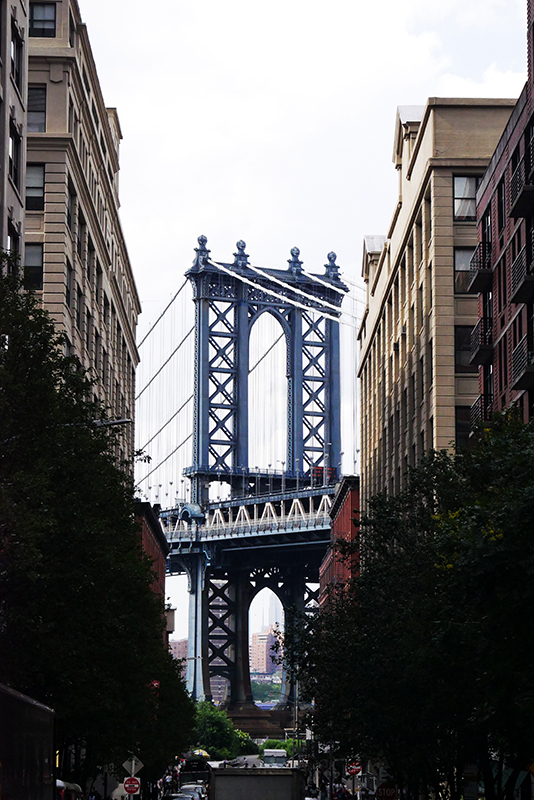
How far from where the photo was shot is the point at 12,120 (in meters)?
46.1

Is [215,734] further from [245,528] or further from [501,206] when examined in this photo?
[501,206]

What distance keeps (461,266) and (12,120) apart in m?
25.1

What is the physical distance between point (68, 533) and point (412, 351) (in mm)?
46399

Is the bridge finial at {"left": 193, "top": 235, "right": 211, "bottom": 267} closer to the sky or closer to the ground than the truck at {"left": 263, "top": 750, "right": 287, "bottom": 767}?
closer to the sky

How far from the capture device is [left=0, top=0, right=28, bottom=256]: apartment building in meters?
44.2

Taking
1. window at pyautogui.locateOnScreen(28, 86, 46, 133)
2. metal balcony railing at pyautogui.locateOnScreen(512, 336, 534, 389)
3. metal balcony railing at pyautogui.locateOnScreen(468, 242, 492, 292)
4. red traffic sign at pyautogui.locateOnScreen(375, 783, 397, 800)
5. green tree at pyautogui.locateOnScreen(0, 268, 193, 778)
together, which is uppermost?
window at pyautogui.locateOnScreen(28, 86, 46, 133)

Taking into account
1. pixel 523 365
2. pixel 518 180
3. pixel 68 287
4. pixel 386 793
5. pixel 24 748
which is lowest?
pixel 386 793

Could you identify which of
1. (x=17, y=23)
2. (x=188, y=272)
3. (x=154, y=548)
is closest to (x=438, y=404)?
(x=17, y=23)

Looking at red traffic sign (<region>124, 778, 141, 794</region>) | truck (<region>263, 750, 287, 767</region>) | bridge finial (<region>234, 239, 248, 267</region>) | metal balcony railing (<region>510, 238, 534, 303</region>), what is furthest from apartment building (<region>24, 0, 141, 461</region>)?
bridge finial (<region>234, 239, 248, 267</region>)

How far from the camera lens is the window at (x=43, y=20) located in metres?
61.6

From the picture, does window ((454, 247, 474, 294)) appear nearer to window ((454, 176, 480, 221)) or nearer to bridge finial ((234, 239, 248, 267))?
window ((454, 176, 480, 221))

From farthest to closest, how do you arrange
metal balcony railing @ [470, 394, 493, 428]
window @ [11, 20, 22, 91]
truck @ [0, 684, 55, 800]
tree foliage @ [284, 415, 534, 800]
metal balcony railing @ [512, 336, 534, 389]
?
1. metal balcony railing @ [470, 394, 493, 428]
2. window @ [11, 20, 22, 91]
3. metal balcony railing @ [512, 336, 534, 389]
4. tree foliage @ [284, 415, 534, 800]
5. truck @ [0, 684, 55, 800]

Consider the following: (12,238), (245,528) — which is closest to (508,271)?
(12,238)

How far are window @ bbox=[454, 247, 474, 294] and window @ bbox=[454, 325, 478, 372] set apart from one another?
5.66 feet
